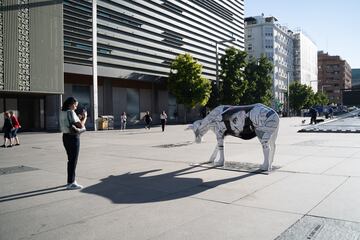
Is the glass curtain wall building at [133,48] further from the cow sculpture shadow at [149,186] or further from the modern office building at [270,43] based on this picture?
the modern office building at [270,43]

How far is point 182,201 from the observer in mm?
6398

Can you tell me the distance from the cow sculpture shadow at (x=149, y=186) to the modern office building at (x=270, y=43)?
83082mm

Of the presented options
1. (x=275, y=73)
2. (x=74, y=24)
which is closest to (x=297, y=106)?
(x=275, y=73)

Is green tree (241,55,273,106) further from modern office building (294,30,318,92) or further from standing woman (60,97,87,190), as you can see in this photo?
modern office building (294,30,318,92)

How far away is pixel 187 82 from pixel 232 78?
9.87 m

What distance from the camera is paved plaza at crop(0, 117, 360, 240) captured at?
4.84 metres

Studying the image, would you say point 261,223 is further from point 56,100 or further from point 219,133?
point 56,100

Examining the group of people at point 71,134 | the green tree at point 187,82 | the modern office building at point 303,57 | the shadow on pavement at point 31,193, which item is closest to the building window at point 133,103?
the green tree at point 187,82

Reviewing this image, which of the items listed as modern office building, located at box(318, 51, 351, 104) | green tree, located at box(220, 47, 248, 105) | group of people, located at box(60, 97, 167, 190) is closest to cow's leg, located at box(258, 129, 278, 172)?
group of people, located at box(60, 97, 167, 190)

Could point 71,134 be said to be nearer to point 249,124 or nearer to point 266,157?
point 249,124

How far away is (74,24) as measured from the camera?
32.3 meters

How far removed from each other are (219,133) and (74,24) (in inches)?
1010

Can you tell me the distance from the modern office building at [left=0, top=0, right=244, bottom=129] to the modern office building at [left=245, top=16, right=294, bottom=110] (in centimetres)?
3754

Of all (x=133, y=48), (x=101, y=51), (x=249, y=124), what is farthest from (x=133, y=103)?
(x=249, y=124)
